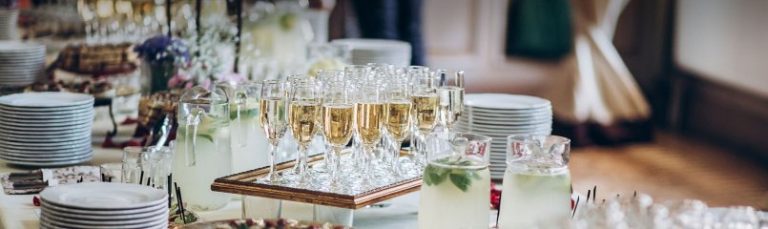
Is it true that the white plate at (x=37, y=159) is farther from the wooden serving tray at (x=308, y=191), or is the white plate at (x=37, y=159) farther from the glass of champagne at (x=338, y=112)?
the glass of champagne at (x=338, y=112)

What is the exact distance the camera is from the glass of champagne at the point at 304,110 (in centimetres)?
221

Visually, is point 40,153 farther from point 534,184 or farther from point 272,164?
point 534,184

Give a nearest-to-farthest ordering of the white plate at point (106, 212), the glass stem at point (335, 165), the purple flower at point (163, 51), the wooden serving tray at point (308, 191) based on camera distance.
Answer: the white plate at point (106, 212) → the wooden serving tray at point (308, 191) → the glass stem at point (335, 165) → the purple flower at point (163, 51)

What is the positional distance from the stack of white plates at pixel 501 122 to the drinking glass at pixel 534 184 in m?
0.83

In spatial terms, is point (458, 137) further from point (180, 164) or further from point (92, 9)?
point (92, 9)

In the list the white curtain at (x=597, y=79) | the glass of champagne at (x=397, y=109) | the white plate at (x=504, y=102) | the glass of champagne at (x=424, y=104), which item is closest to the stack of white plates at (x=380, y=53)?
the white plate at (x=504, y=102)

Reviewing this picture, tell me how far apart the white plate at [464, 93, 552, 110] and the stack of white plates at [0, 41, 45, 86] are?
1.63m

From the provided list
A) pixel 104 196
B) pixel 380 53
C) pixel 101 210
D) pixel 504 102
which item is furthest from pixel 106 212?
pixel 380 53

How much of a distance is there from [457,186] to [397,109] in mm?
334

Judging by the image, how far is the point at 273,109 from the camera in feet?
7.42

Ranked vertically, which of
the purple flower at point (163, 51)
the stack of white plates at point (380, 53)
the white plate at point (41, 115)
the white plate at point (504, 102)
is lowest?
the white plate at point (41, 115)

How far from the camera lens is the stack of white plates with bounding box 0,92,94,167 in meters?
2.89

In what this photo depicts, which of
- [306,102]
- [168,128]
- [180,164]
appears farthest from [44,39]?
[306,102]

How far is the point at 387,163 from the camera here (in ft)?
8.13
